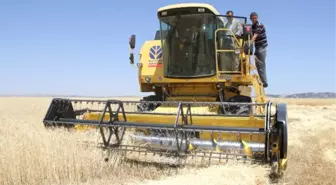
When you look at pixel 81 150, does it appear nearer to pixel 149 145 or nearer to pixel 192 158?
pixel 149 145

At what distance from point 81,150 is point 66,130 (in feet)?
2.75

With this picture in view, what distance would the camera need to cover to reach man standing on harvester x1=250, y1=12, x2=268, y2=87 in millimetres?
8125

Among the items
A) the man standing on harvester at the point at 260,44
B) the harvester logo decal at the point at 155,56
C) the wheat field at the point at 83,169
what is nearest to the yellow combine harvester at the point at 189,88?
the harvester logo decal at the point at 155,56

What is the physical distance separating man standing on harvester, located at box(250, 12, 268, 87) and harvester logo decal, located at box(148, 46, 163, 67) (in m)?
2.03

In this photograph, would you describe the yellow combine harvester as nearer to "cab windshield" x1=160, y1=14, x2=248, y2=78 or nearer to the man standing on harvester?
"cab windshield" x1=160, y1=14, x2=248, y2=78

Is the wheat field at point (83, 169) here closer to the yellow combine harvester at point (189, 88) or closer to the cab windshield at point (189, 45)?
the yellow combine harvester at point (189, 88)

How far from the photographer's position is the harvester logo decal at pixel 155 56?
8.36 metres

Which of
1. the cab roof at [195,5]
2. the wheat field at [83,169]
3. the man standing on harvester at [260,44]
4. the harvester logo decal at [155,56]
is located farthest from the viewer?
the harvester logo decal at [155,56]

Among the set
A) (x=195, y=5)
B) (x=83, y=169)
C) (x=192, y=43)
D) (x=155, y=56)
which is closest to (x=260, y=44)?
(x=192, y=43)

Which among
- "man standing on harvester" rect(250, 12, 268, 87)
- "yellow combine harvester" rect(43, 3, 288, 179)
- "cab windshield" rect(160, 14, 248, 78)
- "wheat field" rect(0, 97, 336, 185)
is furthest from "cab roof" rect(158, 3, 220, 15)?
"wheat field" rect(0, 97, 336, 185)

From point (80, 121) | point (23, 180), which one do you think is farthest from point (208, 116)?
point (23, 180)

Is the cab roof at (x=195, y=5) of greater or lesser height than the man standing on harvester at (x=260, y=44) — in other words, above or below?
above

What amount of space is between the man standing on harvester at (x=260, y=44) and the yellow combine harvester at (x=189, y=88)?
43 centimetres

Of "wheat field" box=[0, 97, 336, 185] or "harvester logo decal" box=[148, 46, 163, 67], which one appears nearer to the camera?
"wheat field" box=[0, 97, 336, 185]
